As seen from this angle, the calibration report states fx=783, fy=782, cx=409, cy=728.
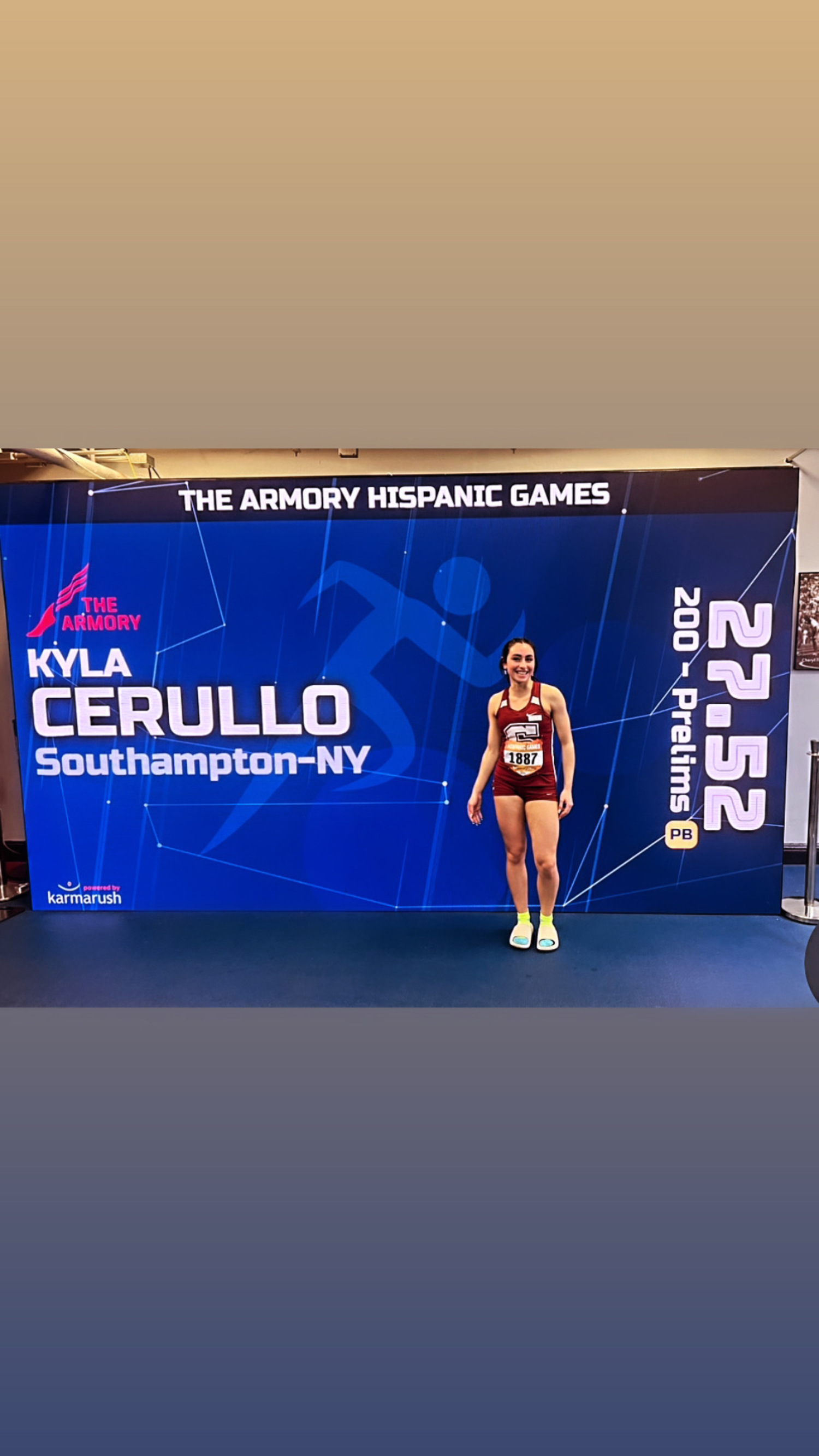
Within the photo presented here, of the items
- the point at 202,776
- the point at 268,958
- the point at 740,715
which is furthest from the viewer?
the point at 202,776

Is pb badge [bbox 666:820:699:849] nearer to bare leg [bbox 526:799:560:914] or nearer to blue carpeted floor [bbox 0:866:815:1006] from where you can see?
blue carpeted floor [bbox 0:866:815:1006]

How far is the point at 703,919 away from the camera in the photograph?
4.71 metres

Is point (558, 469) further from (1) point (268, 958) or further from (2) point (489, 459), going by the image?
(1) point (268, 958)

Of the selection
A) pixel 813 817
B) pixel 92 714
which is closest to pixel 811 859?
pixel 813 817

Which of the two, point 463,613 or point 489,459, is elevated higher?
point 489,459

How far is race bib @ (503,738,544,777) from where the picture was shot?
14.1 feet

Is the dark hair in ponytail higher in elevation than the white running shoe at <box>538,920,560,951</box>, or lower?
higher

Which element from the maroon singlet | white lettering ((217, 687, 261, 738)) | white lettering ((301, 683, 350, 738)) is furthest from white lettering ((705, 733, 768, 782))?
white lettering ((217, 687, 261, 738))

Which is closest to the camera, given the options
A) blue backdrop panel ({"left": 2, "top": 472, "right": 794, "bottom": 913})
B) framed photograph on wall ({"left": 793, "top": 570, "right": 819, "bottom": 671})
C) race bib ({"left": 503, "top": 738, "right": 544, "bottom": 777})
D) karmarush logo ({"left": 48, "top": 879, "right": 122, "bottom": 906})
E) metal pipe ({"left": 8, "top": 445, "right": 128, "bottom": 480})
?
race bib ({"left": 503, "top": 738, "right": 544, "bottom": 777})

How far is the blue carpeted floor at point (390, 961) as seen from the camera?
3805mm

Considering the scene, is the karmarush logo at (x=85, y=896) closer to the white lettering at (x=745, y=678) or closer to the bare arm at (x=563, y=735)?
the bare arm at (x=563, y=735)

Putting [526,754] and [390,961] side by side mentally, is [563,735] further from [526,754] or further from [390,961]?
[390,961]

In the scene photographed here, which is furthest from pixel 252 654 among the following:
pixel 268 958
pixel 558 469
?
pixel 558 469

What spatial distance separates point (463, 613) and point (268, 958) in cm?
229
